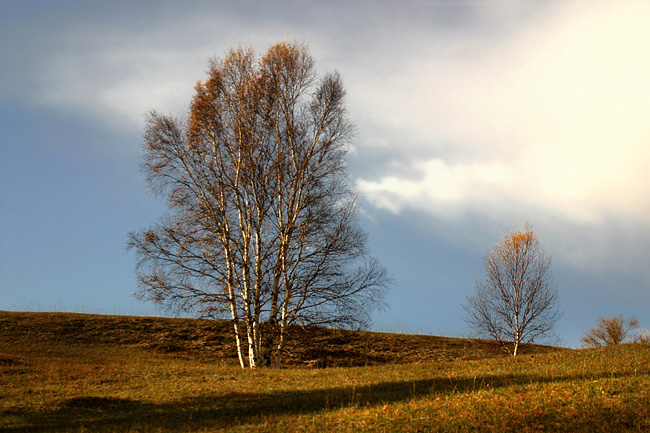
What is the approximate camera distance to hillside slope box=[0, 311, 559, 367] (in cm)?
2880

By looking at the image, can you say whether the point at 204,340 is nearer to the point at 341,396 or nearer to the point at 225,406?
the point at 225,406

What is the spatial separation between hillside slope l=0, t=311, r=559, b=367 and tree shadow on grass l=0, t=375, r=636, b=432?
13253 mm

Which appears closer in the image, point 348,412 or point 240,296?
point 348,412

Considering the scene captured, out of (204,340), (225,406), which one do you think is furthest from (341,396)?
(204,340)

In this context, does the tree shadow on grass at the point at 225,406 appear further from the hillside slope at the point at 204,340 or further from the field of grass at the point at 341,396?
the hillside slope at the point at 204,340

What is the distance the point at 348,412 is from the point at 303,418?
975 millimetres

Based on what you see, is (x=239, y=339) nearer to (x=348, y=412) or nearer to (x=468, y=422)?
(x=348, y=412)

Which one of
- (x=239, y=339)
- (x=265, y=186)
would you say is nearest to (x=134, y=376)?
(x=239, y=339)

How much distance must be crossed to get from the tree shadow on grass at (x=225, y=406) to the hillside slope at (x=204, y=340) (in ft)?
43.5

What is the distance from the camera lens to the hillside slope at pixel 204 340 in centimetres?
2880

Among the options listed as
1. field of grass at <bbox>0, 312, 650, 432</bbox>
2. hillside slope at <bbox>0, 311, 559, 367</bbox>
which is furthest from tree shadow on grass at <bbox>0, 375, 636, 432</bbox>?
hillside slope at <bbox>0, 311, 559, 367</bbox>

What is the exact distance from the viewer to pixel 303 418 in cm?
1088

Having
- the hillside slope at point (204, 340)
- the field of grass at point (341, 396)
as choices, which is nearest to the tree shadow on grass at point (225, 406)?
the field of grass at point (341, 396)

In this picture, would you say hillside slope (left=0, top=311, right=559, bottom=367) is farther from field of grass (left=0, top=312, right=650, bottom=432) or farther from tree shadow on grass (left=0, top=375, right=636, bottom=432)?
tree shadow on grass (left=0, top=375, right=636, bottom=432)
